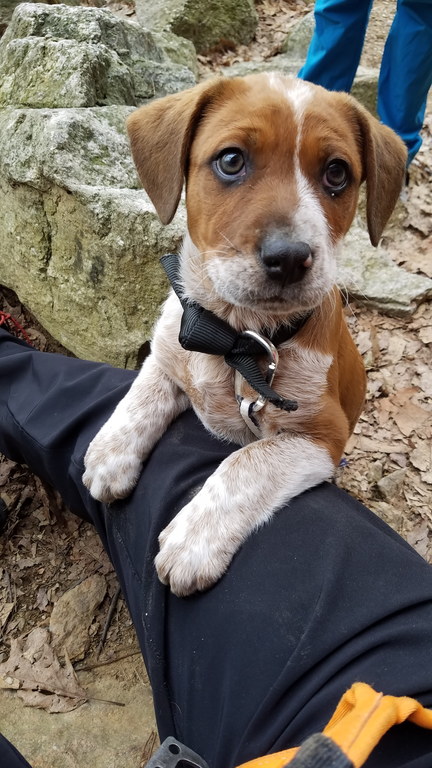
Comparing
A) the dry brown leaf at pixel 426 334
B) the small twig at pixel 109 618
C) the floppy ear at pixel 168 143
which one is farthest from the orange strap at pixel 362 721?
the dry brown leaf at pixel 426 334

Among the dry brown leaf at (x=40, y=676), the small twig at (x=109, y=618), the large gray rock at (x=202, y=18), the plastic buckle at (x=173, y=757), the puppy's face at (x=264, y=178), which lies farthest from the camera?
the large gray rock at (x=202, y=18)

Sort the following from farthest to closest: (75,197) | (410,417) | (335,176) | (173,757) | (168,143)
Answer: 1. (410,417)
2. (75,197)
3. (168,143)
4. (335,176)
5. (173,757)

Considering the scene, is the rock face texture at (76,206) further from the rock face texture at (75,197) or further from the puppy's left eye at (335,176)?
the puppy's left eye at (335,176)

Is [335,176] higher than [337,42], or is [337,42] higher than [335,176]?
[337,42]

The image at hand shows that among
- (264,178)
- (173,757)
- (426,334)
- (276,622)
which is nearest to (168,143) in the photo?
(264,178)

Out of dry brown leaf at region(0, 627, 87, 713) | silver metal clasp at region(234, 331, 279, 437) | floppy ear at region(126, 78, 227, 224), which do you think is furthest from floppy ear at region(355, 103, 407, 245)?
dry brown leaf at region(0, 627, 87, 713)

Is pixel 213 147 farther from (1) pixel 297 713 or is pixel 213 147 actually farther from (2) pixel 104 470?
(1) pixel 297 713

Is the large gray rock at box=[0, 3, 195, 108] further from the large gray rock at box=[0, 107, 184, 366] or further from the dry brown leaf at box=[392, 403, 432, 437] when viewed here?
the dry brown leaf at box=[392, 403, 432, 437]

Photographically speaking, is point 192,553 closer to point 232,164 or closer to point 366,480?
point 232,164
